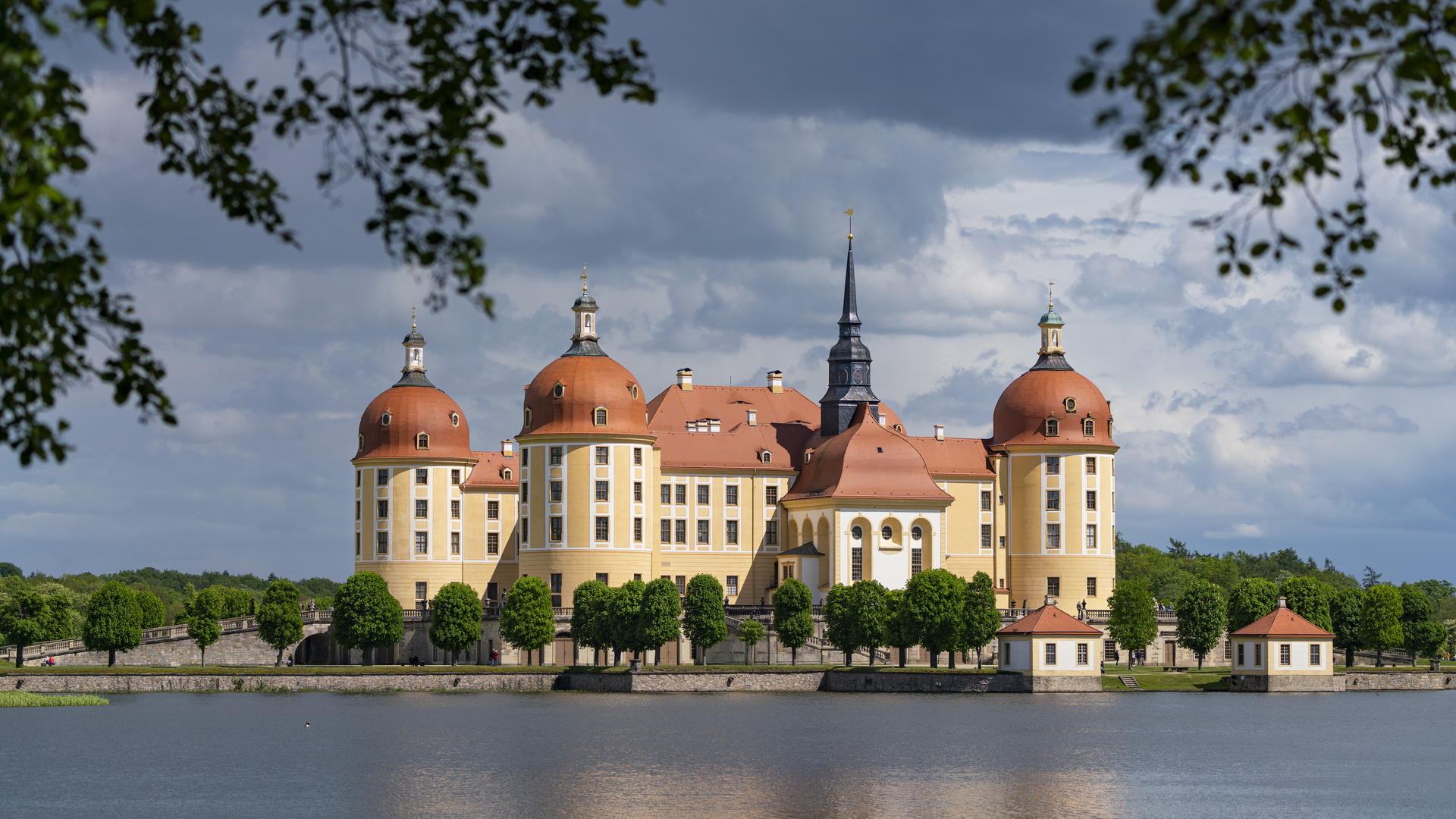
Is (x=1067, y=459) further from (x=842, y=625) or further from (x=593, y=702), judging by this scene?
(x=593, y=702)

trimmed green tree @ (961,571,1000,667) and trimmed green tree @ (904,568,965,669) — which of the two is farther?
trimmed green tree @ (961,571,1000,667)

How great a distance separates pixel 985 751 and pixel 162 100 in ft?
145

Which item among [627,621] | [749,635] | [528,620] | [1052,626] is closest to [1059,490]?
[1052,626]

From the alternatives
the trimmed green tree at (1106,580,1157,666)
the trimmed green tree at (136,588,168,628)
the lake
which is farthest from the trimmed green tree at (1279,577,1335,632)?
the trimmed green tree at (136,588,168,628)

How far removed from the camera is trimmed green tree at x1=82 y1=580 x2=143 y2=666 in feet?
265

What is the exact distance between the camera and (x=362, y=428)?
316 feet

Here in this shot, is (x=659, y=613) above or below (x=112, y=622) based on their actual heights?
above

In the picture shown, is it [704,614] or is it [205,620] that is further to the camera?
[205,620]

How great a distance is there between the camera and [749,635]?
8388 centimetres

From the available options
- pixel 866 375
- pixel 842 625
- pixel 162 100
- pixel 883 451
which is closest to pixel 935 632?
pixel 842 625

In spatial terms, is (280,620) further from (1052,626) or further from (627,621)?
(1052,626)

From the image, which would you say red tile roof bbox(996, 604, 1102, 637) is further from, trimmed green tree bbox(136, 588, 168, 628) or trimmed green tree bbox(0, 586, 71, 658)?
trimmed green tree bbox(0, 586, 71, 658)

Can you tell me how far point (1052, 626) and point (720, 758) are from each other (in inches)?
1283

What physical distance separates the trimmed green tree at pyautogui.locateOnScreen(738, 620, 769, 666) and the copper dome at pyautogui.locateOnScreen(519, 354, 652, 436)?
43.5 feet
